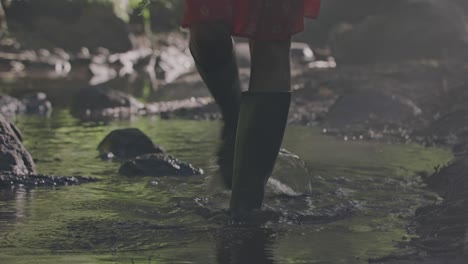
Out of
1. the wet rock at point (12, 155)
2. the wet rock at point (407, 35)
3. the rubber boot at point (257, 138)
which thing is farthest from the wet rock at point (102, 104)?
the rubber boot at point (257, 138)

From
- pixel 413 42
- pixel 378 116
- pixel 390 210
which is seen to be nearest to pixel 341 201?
pixel 390 210

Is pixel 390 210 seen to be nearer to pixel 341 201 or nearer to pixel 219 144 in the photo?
pixel 341 201

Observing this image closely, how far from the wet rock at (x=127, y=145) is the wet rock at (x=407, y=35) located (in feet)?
28.7

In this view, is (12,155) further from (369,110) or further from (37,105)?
(37,105)

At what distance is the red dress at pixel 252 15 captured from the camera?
3.95 m

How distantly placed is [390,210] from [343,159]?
1.94 metres

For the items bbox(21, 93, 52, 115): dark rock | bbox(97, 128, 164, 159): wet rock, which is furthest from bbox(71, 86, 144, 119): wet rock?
bbox(97, 128, 164, 159): wet rock

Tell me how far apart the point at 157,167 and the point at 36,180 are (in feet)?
2.44

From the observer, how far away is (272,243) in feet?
12.4

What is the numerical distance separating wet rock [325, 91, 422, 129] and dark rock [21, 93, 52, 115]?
3151 millimetres

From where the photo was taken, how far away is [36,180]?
537 centimetres

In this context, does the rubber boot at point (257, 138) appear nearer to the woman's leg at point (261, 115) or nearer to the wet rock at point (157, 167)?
the woman's leg at point (261, 115)

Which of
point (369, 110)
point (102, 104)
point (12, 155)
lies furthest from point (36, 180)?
point (102, 104)

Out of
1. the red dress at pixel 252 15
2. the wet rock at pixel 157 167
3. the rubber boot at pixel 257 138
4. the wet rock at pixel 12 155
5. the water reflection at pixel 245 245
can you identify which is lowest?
the water reflection at pixel 245 245
